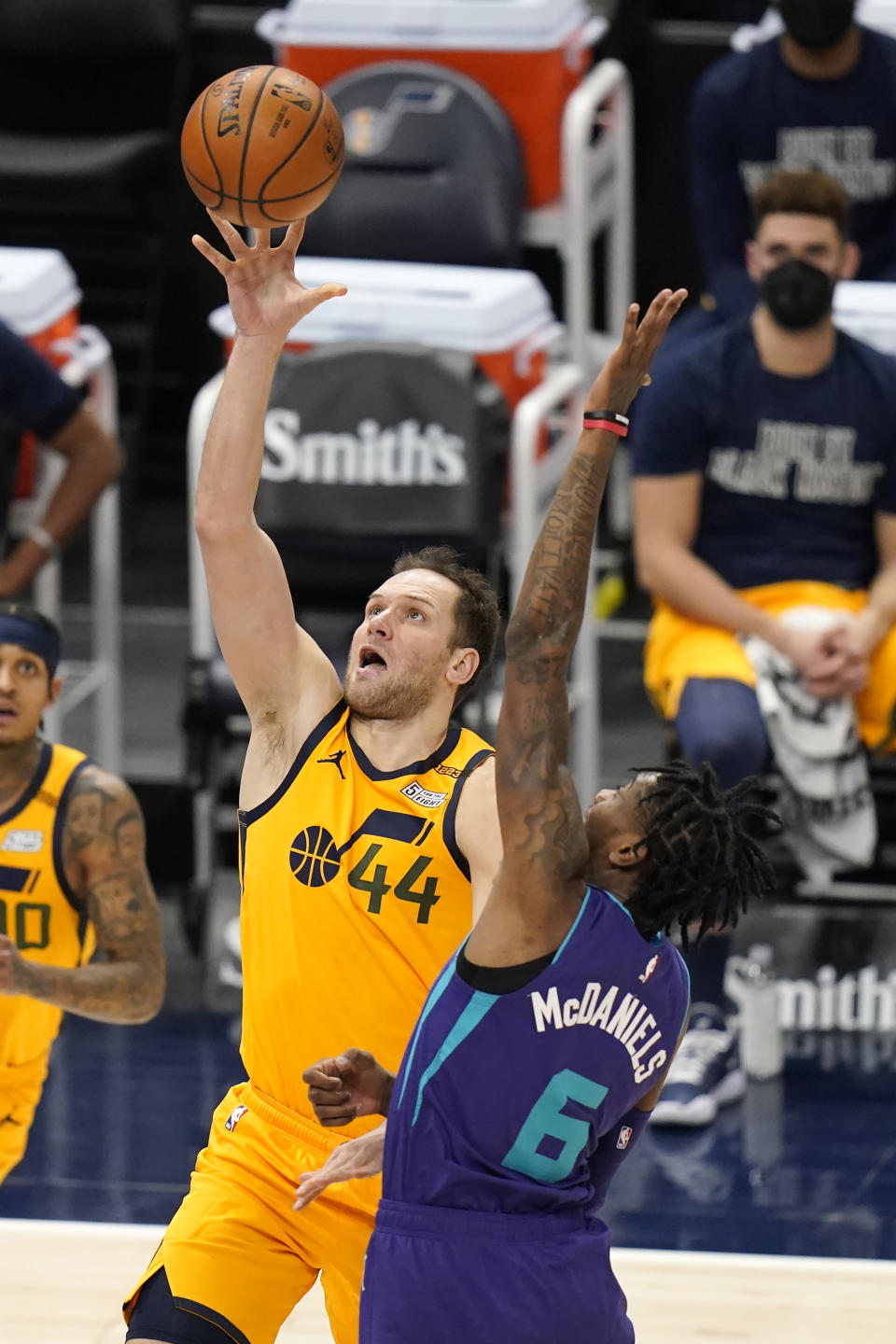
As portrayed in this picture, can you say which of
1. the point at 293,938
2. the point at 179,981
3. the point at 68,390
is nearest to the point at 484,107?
the point at 68,390

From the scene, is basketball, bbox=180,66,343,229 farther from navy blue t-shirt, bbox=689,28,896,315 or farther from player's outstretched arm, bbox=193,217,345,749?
navy blue t-shirt, bbox=689,28,896,315

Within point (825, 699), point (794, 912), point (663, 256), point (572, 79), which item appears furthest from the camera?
point (663, 256)

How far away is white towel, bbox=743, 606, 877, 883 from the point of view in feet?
17.5

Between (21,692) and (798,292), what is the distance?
222 centimetres

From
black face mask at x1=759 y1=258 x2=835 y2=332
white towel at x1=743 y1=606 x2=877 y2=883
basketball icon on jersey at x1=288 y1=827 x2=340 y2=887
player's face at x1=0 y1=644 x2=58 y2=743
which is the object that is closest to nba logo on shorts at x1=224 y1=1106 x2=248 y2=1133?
basketball icon on jersey at x1=288 y1=827 x2=340 y2=887

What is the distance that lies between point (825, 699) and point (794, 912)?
39.6 inches

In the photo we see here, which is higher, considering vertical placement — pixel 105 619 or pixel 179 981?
pixel 105 619

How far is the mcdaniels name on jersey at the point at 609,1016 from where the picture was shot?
9.23ft

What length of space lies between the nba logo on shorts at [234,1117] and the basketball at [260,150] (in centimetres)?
134

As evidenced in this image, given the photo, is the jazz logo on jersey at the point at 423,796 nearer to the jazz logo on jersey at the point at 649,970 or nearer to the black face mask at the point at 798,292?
the jazz logo on jersey at the point at 649,970

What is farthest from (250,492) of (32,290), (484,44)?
(484,44)

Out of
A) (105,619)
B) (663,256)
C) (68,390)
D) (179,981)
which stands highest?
(663,256)

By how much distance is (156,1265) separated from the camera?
322cm

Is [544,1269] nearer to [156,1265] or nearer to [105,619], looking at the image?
[156,1265]
